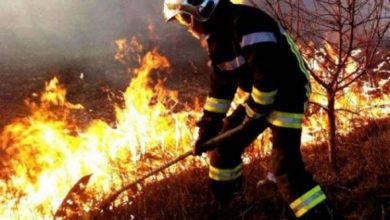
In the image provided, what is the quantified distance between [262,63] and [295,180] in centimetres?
90

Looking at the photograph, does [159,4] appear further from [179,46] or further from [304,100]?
[304,100]

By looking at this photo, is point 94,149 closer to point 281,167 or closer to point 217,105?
point 217,105

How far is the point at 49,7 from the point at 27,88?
6.43 metres

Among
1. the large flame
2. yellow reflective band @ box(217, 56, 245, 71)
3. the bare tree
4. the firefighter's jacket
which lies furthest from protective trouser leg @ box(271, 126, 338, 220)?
the large flame

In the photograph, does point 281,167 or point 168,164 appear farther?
point 168,164

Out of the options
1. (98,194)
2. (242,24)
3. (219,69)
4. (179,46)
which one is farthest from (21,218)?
(179,46)

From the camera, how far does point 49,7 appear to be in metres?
15.2

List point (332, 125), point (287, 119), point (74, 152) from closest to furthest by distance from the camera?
point (287, 119) < point (332, 125) < point (74, 152)

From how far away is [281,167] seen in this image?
3.62m

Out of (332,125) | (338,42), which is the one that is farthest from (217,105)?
A: (338,42)

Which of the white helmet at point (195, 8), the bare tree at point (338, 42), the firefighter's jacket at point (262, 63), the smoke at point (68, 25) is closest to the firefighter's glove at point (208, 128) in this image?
the firefighter's jacket at point (262, 63)

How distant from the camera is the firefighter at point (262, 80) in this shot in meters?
3.48

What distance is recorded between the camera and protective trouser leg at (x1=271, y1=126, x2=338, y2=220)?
11.5 feet

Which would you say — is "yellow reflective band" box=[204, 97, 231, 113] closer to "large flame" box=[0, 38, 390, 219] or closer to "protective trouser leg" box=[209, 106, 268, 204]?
"protective trouser leg" box=[209, 106, 268, 204]
